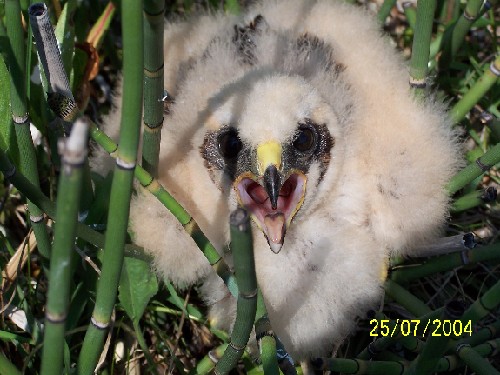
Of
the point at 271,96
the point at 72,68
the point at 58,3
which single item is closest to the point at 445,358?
the point at 271,96

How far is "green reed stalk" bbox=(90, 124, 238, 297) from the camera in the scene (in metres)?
1.77

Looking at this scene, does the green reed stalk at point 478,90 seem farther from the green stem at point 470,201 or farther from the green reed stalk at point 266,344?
the green reed stalk at point 266,344

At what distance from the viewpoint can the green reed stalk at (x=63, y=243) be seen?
1.03 m

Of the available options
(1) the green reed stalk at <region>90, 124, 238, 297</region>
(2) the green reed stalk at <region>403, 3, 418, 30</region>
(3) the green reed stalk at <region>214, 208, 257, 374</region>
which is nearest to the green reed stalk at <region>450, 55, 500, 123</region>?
(2) the green reed stalk at <region>403, 3, 418, 30</region>

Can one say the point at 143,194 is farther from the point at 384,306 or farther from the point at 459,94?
the point at 459,94

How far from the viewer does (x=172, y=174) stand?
2180 millimetres

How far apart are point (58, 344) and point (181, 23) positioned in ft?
4.84

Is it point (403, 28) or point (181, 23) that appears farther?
point (403, 28)

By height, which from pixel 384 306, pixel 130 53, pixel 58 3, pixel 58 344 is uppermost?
pixel 130 53

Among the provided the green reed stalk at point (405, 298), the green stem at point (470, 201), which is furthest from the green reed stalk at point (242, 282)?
the green stem at point (470, 201)

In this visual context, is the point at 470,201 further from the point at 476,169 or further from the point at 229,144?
the point at 229,144

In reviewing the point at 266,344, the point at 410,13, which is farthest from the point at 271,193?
the point at 410,13

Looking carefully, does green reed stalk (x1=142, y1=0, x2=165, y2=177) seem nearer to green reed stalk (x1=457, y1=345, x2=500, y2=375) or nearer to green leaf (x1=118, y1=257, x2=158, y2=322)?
green leaf (x1=118, y1=257, x2=158, y2=322)

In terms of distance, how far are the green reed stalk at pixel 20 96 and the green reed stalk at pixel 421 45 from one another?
1.13 m
